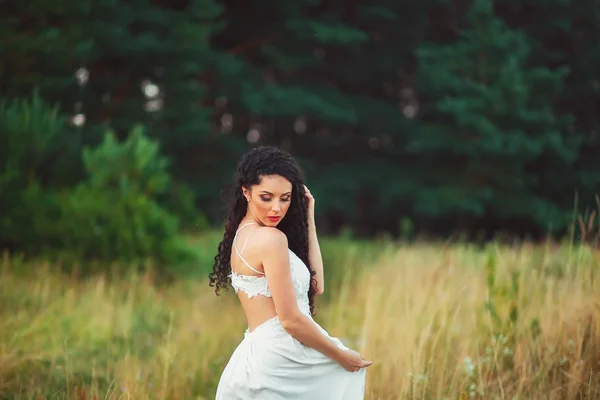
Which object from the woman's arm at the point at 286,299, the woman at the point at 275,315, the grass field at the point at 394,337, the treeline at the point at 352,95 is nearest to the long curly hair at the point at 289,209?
the woman at the point at 275,315

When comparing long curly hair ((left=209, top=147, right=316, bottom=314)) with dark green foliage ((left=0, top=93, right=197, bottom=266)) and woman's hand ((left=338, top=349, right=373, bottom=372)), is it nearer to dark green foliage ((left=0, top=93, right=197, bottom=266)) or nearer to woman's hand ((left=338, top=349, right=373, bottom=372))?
woman's hand ((left=338, top=349, right=373, bottom=372))

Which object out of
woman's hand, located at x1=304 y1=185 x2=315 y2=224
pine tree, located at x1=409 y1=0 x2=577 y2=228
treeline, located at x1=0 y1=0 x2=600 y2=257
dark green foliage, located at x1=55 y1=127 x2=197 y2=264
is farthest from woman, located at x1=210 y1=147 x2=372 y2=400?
pine tree, located at x1=409 y1=0 x2=577 y2=228

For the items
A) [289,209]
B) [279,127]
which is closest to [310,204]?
[289,209]

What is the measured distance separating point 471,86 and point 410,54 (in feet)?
13.2

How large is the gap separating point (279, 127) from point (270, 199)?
16491 mm

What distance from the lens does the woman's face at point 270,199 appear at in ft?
8.32

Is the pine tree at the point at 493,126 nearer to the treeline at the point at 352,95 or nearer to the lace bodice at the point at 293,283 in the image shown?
the treeline at the point at 352,95

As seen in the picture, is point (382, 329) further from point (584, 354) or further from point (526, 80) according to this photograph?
point (526, 80)

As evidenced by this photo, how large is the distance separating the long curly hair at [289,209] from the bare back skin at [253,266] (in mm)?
192

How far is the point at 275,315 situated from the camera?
8.37 ft

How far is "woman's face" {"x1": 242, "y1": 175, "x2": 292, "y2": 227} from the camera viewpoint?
99.9 inches

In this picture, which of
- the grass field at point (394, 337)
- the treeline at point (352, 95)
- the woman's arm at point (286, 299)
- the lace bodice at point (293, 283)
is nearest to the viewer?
the woman's arm at point (286, 299)

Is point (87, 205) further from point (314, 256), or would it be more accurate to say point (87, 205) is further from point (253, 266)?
point (253, 266)

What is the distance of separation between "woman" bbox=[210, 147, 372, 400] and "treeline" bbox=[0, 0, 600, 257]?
28.9 feet
